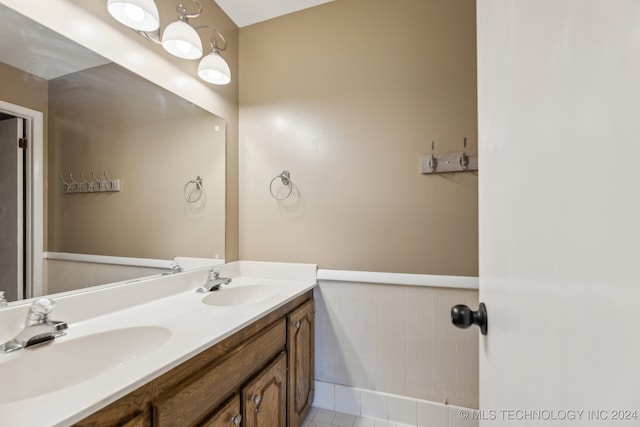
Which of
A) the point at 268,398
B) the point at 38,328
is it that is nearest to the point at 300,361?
the point at 268,398

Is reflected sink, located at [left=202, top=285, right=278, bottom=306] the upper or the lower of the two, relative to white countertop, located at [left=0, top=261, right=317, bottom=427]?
lower

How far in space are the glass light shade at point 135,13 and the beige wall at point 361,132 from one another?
0.79m

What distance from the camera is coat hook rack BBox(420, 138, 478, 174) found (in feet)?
4.65

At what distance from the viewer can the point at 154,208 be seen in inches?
53.7

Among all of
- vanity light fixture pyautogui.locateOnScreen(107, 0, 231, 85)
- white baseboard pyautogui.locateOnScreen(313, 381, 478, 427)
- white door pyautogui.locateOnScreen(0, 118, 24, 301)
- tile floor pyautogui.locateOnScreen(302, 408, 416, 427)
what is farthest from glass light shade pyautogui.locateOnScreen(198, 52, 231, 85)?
tile floor pyautogui.locateOnScreen(302, 408, 416, 427)

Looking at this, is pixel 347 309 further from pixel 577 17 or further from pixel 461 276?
pixel 577 17

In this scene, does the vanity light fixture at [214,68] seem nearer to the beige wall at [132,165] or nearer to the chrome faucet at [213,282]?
the beige wall at [132,165]

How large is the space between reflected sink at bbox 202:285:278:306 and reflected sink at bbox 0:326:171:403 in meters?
0.46

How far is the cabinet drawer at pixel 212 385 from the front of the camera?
2.31ft

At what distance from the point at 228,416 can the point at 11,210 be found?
Answer: 0.97m

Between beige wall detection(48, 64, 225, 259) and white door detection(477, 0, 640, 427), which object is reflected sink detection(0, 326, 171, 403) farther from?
white door detection(477, 0, 640, 427)

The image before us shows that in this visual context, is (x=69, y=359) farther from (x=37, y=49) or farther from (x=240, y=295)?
(x=37, y=49)

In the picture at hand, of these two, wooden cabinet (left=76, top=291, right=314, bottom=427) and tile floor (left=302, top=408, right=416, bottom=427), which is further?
tile floor (left=302, top=408, right=416, bottom=427)

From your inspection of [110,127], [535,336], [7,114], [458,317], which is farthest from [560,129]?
[110,127]
